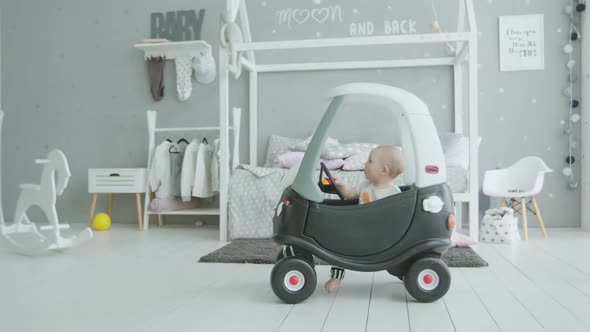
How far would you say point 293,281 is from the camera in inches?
70.7

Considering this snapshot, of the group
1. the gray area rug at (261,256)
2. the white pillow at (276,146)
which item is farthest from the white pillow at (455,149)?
the white pillow at (276,146)

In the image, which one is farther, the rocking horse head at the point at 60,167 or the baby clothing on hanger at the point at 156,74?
the baby clothing on hanger at the point at 156,74

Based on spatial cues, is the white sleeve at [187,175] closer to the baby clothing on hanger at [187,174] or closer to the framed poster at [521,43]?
the baby clothing on hanger at [187,174]

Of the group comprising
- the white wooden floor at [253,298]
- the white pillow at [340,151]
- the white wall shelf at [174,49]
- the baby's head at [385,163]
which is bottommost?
the white wooden floor at [253,298]

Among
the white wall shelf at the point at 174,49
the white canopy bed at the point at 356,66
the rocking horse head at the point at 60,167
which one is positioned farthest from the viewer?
the white wall shelf at the point at 174,49

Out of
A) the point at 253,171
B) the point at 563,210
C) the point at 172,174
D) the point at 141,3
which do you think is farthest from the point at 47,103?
the point at 563,210

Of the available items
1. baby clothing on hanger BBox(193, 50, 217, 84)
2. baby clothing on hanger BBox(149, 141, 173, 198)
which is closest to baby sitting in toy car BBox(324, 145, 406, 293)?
baby clothing on hanger BBox(149, 141, 173, 198)

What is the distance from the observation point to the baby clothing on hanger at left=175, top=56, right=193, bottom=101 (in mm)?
4438

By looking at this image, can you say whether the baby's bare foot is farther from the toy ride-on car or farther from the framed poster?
the framed poster

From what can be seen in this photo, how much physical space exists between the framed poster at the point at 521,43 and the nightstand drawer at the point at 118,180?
3131 millimetres

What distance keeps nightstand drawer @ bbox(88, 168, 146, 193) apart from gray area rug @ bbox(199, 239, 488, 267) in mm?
1458

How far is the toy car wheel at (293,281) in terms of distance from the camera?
178 cm

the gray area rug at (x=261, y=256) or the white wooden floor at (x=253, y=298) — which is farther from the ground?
the gray area rug at (x=261, y=256)

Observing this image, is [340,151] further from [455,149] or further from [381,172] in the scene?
[381,172]
